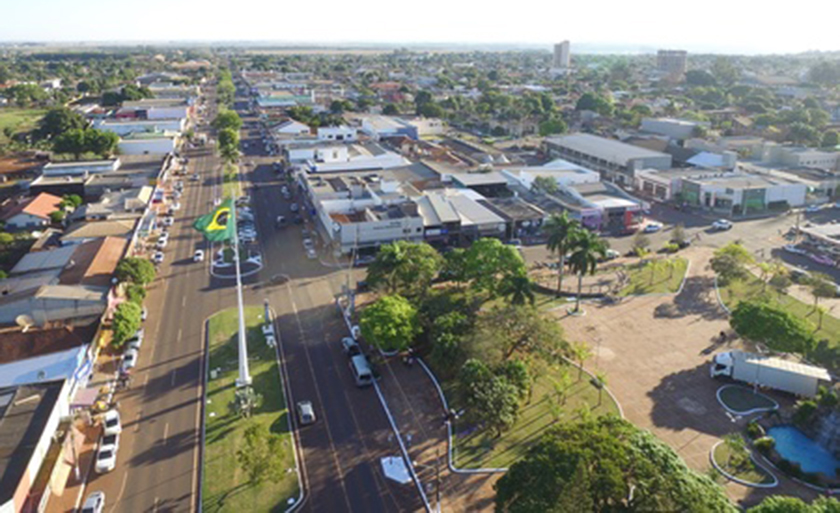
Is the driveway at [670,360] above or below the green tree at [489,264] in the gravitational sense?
below

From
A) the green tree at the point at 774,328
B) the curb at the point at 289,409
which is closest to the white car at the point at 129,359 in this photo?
the curb at the point at 289,409

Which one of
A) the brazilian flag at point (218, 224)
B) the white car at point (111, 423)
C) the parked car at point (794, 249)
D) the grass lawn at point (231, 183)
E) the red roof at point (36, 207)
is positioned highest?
the brazilian flag at point (218, 224)

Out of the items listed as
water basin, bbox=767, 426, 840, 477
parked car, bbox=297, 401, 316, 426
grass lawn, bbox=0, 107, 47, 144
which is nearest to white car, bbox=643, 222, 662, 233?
water basin, bbox=767, 426, 840, 477

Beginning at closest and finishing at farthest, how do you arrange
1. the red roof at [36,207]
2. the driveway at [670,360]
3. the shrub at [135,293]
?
1. the driveway at [670,360]
2. the shrub at [135,293]
3. the red roof at [36,207]

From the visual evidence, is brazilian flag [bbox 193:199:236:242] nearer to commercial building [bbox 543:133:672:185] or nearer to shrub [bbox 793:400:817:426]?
shrub [bbox 793:400:817:426]

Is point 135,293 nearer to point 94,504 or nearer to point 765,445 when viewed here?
point 94,504

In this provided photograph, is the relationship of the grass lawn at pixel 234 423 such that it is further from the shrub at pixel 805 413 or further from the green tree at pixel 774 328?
the green tree at pixel 774 328
